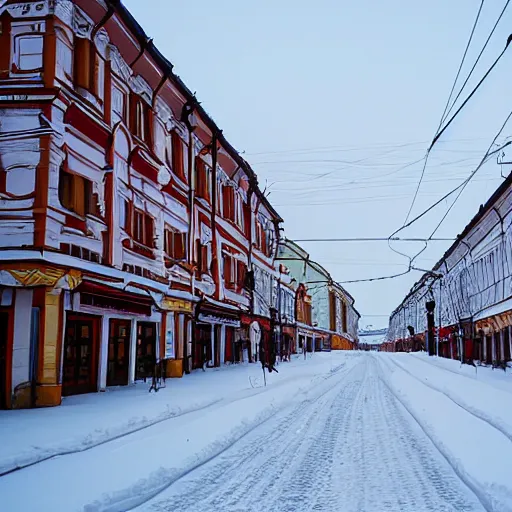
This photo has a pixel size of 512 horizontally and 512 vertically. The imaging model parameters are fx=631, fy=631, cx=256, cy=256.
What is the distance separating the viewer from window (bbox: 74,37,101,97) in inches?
588

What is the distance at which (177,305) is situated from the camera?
21.0 m

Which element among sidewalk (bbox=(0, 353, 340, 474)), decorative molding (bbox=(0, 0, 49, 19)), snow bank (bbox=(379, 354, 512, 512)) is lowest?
snow bank (bbox=(379, 354, 512, 512))

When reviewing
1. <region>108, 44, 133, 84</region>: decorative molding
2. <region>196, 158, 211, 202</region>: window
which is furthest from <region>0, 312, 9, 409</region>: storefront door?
<region>196, 158, 211, 202</region>: window

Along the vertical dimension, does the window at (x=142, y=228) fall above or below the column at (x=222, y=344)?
above

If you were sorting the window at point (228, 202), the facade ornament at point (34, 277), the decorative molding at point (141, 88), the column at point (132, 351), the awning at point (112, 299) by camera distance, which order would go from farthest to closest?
the window at point (228, 202) → the decorative molding at point (141, 88) → the column at point (132, 351) → the awning at point (112, 299) → the facade ornament at point (34, 277)

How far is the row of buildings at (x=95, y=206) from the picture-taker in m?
13.2

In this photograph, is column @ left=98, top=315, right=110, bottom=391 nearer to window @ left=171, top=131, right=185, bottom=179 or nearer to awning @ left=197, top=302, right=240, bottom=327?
window @ left=171, top=131, right=185, bottom=179

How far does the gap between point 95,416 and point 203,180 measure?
14.8 metres

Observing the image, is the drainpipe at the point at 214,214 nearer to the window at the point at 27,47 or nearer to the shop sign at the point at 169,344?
the shop sign at the point at 169,344

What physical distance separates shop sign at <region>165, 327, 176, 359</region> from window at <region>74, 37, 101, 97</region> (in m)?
8.20

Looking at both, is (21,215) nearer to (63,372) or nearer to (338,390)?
(63,372)

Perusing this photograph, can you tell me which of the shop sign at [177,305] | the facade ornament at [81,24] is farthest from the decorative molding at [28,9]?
the shop sign at [177,305]

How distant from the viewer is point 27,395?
1286 centimetres

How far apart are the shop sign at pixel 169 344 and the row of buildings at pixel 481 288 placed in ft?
41.1
